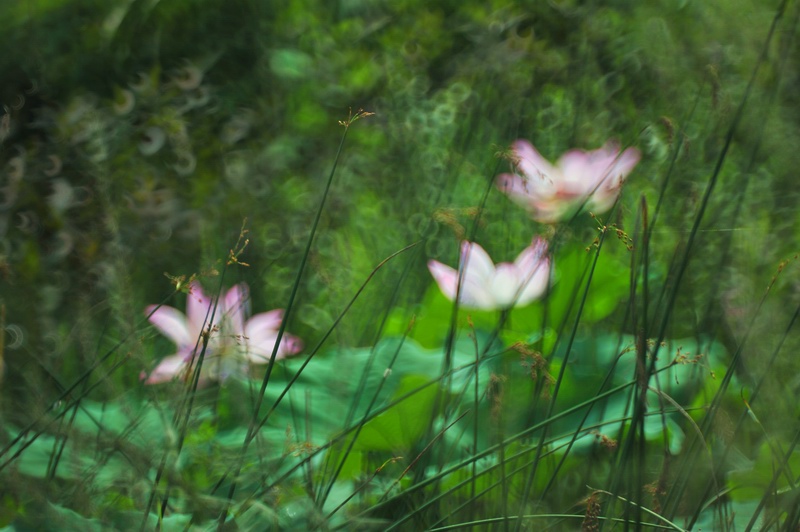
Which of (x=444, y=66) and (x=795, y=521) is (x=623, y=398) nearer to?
(x=795, y=521)

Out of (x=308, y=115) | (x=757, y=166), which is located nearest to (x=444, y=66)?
(x=308, y=115)

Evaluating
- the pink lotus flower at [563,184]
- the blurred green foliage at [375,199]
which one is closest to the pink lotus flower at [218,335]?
the blurred green foliage at [375,199]

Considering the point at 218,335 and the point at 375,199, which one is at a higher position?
the point at 375,199

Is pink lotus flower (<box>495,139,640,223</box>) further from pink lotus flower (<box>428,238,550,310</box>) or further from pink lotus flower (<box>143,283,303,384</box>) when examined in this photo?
pink lotus flower (<box>143,283,303,384</box>)

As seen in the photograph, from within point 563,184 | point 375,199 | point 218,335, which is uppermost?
point 375,199

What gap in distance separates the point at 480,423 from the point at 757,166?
2.61 ft

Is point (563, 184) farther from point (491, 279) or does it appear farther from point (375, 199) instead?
point (375, 199)

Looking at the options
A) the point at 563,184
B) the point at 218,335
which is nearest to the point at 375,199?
the point at 563,184

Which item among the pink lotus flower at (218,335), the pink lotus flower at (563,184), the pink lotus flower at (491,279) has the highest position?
the pink lotus flower at (563,184)

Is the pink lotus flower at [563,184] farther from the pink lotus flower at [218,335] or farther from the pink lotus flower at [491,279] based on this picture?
the pink lotus flower at [218,335]

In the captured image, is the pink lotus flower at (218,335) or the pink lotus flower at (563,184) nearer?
the pink lotus flower at (218,335)

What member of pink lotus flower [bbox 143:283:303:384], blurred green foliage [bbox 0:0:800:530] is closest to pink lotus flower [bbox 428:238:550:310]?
blurred green foliage [bbox 0:0:800:530]

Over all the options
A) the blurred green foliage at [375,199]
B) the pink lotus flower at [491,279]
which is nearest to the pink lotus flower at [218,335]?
the blurred green foliage at [375,199]

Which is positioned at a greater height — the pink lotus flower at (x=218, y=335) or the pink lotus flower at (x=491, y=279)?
the pink lotus flower at (x=491, y=279)
